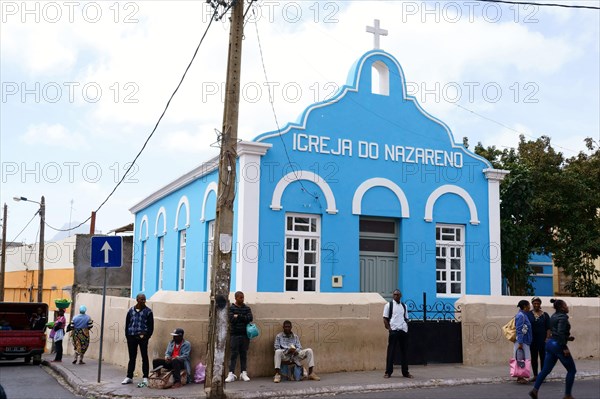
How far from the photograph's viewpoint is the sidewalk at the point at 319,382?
1116 cm

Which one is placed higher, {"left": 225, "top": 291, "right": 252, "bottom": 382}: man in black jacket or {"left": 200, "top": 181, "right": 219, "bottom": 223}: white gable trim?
{"left": 200, "top": 181, "right": 219, "bottom": 223}: white gable trim

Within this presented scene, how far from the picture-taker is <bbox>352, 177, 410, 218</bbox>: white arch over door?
57.7 feet

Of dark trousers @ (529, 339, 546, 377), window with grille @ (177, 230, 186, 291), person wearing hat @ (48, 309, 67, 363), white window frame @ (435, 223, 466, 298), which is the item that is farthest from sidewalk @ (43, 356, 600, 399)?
window with grille @ (177, 230, 186, 291)

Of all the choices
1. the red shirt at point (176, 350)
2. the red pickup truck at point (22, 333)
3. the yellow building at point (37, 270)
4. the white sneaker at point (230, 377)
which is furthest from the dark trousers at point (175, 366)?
the yellow building at point (37, 270)

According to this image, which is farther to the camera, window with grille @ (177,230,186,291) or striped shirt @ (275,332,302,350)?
window with grille @ (177,230,186,291)

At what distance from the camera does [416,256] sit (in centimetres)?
1803

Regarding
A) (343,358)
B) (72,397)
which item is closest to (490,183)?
(343,358)

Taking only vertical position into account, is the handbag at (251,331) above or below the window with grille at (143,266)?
below

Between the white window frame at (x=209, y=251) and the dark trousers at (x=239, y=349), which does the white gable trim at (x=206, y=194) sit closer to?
the white window frame at (x=209, y=251)

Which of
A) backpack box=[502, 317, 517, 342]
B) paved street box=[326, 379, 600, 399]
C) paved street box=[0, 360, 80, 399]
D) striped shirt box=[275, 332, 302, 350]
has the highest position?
backpack box=[502, 317, 517, 342]

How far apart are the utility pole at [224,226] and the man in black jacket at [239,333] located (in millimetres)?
1367

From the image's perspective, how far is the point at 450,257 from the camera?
18.7 metres

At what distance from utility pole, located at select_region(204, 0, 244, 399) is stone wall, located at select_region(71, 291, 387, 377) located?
75.2 inches

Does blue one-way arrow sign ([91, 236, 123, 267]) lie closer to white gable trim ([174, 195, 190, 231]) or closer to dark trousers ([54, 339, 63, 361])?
dark trousers ([54, 339, 63, 361])
